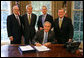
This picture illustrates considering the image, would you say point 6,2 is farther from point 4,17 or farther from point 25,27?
point 25,27

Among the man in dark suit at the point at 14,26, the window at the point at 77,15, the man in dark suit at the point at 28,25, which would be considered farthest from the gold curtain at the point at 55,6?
the man in dark suit at the point at 14,26

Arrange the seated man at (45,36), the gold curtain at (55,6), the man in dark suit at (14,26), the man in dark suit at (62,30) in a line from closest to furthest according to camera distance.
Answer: the seated man at (45,36) < the man in dark suit at (62,30) < the man in dark suit at (14,26) < the gold curtain at (55,6)

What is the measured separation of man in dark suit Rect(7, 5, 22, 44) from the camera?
3279 millimetres

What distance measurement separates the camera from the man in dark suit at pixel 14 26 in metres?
3.28

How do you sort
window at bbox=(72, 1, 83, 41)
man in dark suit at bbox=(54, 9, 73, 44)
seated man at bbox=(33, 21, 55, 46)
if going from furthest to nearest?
window at bbox=(72, 1, 83, 41), man in dark suit at bbox=(54, 9, 73, 44), seated man at bbox=(33, 21, 55, 46)

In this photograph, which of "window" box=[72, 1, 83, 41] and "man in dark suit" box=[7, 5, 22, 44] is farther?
"window" box=[72, 1, 83, 41]

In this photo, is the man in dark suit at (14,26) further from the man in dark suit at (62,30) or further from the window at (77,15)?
the window at (77,15)

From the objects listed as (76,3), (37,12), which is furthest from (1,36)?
(76,3)

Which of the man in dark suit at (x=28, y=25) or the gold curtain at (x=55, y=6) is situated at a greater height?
the gold curtain at (x=55, y=6)

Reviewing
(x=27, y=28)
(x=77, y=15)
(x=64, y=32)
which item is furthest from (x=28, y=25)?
(x=77, y=15)

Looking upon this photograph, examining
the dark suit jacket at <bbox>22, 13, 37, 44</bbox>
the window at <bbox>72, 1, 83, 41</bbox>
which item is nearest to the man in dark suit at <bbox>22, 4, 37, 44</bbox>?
the dark suit jacket at <bbox>22, 13, 37, 44</bbox>

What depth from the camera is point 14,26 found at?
3283 mm

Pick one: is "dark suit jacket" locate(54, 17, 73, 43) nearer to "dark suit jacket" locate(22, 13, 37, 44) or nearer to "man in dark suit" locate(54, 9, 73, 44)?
"man in dark suit" locate(54, 9, 73, 44)

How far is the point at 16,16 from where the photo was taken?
3326 mm
